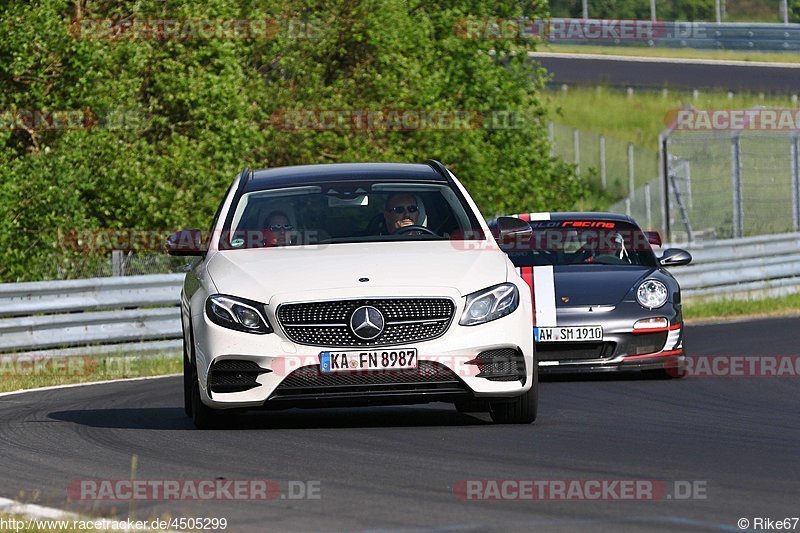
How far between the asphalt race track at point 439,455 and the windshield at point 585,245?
1.56 meters

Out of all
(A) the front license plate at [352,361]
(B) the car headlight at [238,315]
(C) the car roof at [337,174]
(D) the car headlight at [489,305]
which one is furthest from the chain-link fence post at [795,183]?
(B) the car headlight at [238,315]

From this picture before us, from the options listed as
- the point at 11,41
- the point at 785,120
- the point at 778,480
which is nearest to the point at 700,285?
the point at 11,41

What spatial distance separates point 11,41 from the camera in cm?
2020

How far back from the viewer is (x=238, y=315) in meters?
8.67

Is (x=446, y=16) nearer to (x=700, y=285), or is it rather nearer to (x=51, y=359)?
(x=700, y=285)

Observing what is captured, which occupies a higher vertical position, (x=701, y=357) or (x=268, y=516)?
(x=268, y=516)

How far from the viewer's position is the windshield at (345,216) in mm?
9484

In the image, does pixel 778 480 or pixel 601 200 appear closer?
pixel 778 480

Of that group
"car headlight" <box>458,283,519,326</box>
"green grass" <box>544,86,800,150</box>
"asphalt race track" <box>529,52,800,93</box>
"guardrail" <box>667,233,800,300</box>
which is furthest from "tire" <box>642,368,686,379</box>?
"asphalt race track" <box>529,52,800,93</box>

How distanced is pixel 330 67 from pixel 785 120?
17473mm

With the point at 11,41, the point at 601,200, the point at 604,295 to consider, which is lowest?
the point at 601,200

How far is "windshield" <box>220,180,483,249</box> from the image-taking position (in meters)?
9.48

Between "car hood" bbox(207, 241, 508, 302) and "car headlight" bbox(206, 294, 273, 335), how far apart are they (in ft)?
0.14

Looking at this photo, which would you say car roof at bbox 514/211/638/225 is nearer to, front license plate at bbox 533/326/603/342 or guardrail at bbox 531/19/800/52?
front license plate at bbox 533/326/603/342
